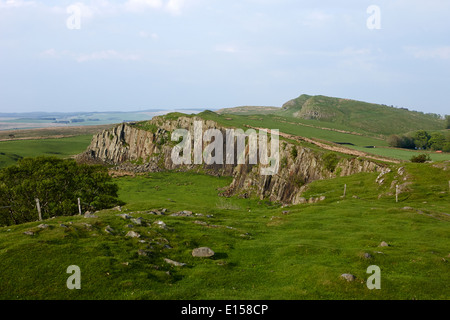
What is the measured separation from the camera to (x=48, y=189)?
53.9m

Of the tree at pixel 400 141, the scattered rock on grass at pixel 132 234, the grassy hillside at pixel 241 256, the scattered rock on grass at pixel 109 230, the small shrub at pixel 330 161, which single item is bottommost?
the grassy hillside at pixel 241 256

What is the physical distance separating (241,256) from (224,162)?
113 metres

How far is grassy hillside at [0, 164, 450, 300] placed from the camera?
75.3ft

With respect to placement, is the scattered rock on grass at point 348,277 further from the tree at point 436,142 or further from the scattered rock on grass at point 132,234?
the tree at point 436,142

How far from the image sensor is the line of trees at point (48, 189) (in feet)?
170

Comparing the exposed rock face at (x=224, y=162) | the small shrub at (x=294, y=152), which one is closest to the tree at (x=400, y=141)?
the exposed rock face at (x=224, y=162)

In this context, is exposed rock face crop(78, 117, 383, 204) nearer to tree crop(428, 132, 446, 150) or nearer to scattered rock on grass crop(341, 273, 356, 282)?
scattered rock on grass crop(341, 273, 356, 282)

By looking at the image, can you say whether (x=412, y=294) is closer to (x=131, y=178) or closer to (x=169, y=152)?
(x=131, y=178)

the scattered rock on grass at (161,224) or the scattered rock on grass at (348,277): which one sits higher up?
the scattered rock on grass at (161,224)

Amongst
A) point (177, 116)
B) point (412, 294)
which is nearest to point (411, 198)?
point (412, 294)

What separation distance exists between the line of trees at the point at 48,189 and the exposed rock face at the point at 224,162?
42353 mm

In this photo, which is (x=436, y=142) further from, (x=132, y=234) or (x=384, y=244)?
(x=132, y=234)

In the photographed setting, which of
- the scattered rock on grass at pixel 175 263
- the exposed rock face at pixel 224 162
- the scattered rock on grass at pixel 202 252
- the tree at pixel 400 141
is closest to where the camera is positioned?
the scattered rock on grass at pixel 175 263
